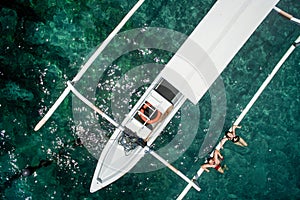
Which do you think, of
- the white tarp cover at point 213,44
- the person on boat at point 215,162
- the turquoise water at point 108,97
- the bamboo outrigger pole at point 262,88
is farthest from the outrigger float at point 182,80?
the person on boat at point 215,162

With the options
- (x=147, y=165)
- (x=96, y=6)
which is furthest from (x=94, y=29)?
(x=147, y=165)

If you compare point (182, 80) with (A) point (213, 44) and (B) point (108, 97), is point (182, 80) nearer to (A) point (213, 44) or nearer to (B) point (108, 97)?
(A) point (213, 44)

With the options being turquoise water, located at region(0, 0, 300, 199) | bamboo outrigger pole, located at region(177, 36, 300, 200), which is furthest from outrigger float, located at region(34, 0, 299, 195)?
bamboo outrigger pole, located at region(177, 36, 300, 200)

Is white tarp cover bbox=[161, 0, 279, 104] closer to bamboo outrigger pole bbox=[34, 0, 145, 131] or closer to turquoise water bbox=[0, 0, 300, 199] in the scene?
turquoise water bbox=[0, 0, 300, 199]

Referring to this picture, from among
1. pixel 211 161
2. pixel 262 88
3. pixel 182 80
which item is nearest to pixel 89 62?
pixel 182 80

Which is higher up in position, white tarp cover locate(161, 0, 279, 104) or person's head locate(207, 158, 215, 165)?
white tarp cover locate(161, 0, 279, 104)

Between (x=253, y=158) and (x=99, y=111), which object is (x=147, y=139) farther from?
(x=253, y=158)
